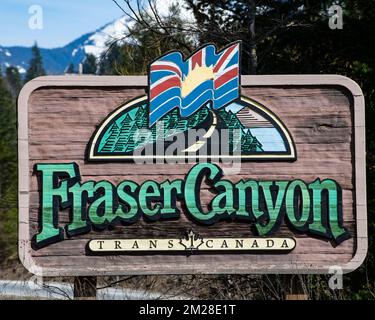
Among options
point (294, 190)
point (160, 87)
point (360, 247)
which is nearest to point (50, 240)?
point (160, 87)

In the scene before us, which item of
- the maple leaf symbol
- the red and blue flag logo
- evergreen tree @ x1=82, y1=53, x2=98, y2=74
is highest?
evergreen tree @ x1=82, y1=53, x2=98, y2=74

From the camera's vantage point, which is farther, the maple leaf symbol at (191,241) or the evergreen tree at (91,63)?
the evergreen tree at (91,63)

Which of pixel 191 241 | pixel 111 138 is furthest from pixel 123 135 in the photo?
pixel 191 241

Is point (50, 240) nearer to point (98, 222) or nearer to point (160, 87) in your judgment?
point (98, 222)

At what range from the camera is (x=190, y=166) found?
21.7 feet

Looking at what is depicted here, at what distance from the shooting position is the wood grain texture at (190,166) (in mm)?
6566

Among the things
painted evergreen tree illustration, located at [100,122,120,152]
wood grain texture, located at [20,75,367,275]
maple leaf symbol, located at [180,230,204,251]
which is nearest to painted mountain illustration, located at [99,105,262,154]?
painted evergreen tree illustration, located at [100,122,120,152]

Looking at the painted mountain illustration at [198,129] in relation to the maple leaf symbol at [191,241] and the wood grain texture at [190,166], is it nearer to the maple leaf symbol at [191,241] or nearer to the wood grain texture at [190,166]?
the wood grain texture at [190,166]

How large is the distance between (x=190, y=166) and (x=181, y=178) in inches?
5.5

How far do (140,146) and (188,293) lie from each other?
337 cm

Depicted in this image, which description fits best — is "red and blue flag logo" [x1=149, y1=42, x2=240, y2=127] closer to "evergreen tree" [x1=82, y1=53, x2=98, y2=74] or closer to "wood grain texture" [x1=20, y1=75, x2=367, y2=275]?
"wood grain texture" [x1=20, y1=75, x2=367, y2=275]

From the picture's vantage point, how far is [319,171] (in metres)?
6.69

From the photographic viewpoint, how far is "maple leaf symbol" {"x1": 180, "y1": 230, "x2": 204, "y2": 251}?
659cm

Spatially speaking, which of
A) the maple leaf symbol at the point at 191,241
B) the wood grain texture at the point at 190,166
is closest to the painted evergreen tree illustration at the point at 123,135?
the wood grain texture at the point at 190,166
